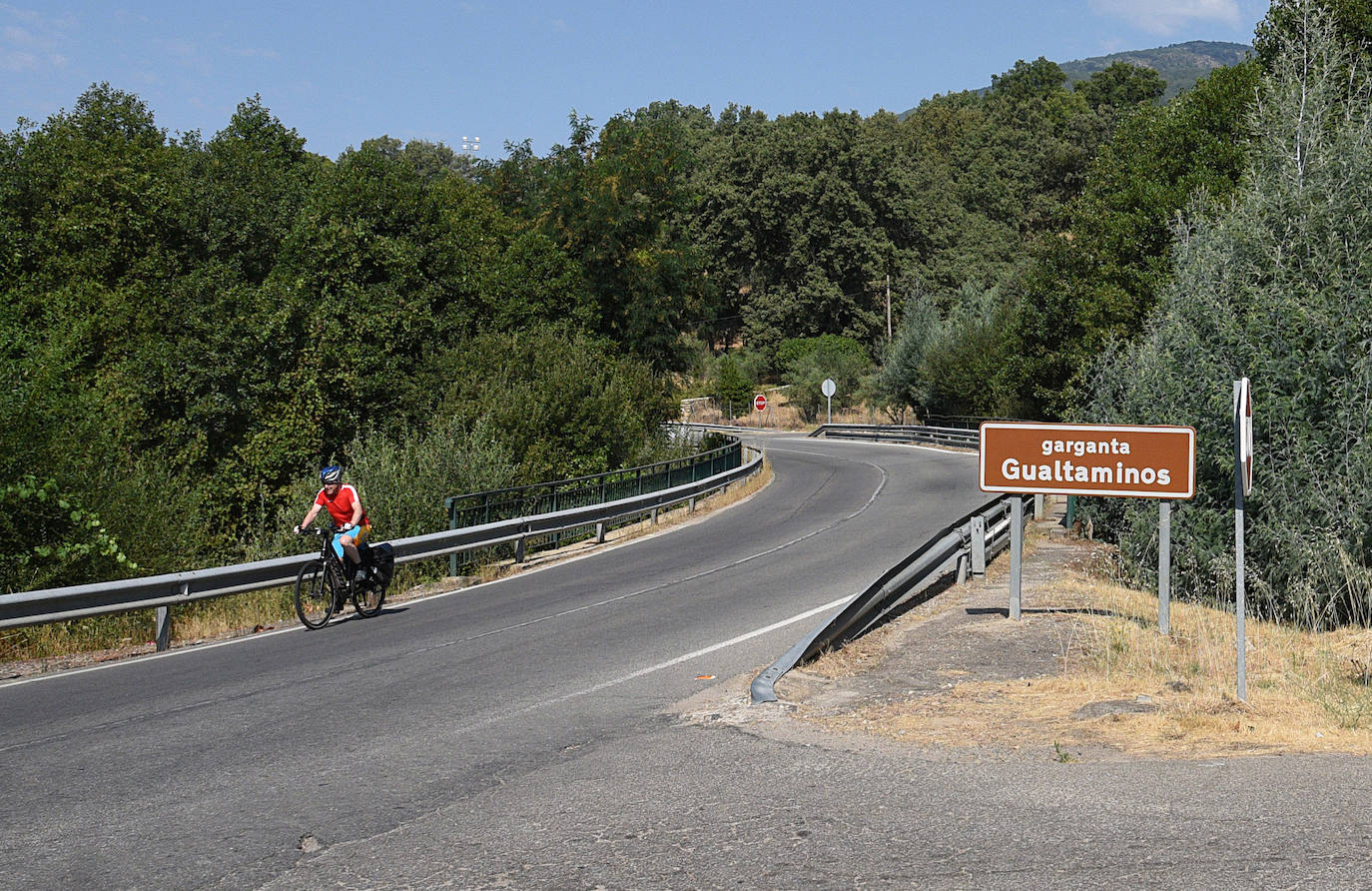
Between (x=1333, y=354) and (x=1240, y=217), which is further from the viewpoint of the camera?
(x=1240, y=217)

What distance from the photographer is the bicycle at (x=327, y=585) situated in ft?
43.9

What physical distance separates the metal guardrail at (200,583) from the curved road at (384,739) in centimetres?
100

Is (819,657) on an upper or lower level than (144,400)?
lower

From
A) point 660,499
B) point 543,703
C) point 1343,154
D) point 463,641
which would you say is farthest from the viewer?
point 660,499

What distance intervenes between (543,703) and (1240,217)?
14350mm

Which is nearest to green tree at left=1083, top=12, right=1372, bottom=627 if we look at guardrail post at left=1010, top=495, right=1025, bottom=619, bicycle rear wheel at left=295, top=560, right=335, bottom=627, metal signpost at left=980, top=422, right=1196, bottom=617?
metal signpost at left=980, top=422, right=1196, bottom=617

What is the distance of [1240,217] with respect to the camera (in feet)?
58.9

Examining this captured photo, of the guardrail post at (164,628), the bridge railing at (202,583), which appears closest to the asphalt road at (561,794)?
the guardrail post at (164,628)

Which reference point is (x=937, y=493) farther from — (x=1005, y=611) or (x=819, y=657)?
(x=819, y=657)

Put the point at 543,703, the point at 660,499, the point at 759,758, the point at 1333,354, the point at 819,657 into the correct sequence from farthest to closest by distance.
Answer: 1. the point at 660,499
2. the point at 1333,354
3. the point at 819,657
4. the point at 543,703
5. the point at 759,758

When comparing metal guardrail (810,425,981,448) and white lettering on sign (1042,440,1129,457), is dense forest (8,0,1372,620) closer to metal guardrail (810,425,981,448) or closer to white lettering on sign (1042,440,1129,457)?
metal guardrail (810,425,981,448)

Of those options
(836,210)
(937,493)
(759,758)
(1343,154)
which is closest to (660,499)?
(937,493)

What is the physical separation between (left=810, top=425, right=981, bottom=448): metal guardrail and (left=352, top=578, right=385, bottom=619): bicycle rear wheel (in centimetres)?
3702

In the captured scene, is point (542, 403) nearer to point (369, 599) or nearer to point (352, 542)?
point (369, 599)
